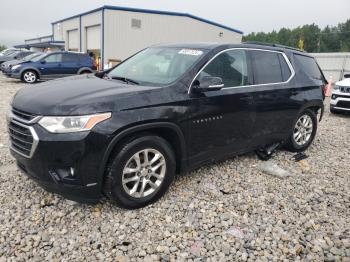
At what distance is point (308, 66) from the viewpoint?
5715 millimetres

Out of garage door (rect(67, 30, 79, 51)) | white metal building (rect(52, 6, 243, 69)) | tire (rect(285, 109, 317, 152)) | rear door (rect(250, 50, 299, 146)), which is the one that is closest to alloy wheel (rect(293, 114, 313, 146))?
tire (rect(285, 109, 317, 152))

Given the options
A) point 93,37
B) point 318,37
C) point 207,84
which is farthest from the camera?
point 318,37

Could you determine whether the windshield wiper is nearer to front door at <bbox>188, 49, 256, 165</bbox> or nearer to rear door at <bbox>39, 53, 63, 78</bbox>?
front door at <bbox>188, 49, 256, 165</bbox>

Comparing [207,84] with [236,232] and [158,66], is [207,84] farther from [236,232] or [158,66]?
[236,232]

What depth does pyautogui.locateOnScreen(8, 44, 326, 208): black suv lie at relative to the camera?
307cm

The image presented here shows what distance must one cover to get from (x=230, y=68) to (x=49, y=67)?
13566 millimetres

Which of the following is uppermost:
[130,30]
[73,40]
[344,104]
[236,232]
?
[130,30]

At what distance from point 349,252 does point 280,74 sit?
9.10 ft

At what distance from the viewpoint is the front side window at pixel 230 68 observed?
4039 mm

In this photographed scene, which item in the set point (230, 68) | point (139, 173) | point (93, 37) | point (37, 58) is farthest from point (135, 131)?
point (93, 37)

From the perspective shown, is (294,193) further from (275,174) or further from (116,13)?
(116,13)

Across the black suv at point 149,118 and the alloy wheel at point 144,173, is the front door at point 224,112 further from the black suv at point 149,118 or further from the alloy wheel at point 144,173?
the alloy wheel at point 144,173

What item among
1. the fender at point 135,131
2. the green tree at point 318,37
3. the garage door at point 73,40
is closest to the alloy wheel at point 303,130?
the fender at point 135,131

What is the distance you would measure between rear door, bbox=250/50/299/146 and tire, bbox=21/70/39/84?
13.6 meters
